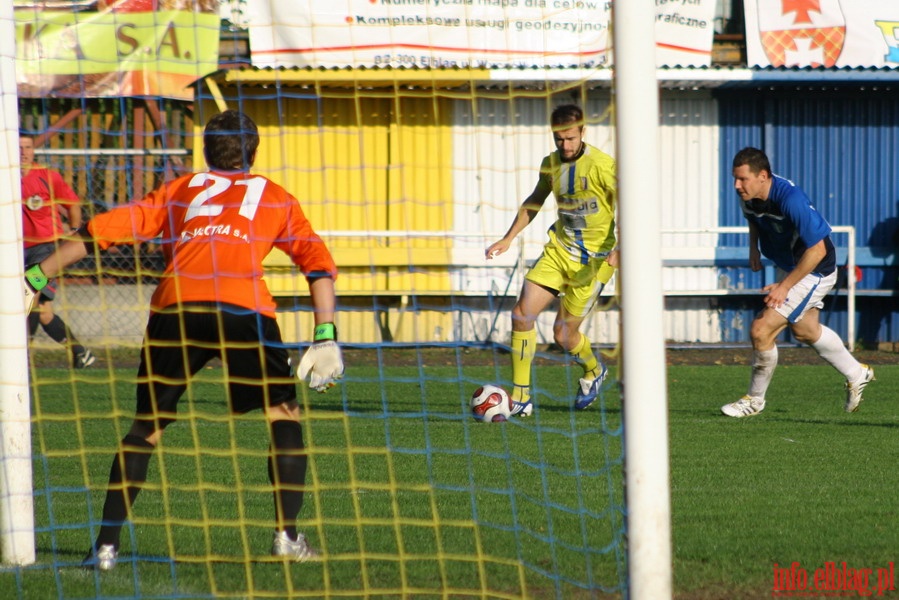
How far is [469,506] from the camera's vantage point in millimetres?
5926

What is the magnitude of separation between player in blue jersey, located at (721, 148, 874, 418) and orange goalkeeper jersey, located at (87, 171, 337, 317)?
4181 mm

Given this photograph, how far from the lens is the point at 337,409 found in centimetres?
970

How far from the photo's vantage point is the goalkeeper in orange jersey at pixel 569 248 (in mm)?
8859

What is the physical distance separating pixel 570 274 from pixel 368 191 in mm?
7122

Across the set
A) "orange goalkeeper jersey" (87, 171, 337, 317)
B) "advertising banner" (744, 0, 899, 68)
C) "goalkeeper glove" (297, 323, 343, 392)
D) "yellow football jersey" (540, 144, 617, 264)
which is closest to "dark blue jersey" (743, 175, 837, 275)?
"yellow football jersey" (540, 144, 617, 264)

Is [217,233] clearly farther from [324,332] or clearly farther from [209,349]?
[324,332]

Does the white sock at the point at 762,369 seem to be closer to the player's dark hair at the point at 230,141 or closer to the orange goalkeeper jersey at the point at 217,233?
the orange goalkeeper jersey at the point at 217,233

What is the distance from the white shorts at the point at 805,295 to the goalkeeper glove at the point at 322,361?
15.8ft

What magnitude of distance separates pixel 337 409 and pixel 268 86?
645cm

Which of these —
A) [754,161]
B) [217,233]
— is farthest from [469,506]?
[754,161]

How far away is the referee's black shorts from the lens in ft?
15.8

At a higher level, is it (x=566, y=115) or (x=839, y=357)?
(x=566, y=115)

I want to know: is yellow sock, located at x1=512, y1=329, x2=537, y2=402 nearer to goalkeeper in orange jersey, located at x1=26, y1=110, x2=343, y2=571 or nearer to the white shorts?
the white shorts

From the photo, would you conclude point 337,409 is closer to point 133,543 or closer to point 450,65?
point 133,543
